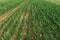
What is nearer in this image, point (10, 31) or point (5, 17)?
point (10, 31)

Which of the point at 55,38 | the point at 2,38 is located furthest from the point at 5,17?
the point at 55,38

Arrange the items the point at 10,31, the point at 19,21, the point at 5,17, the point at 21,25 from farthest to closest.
Result: the point at 5,17 < the point at 19,21 < the point at 21,25 < the point at 10,31

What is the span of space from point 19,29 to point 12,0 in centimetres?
1511

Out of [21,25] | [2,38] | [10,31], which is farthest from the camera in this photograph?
[21,25]

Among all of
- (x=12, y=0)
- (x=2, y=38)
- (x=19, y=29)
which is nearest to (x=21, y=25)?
(x=19, y=29)

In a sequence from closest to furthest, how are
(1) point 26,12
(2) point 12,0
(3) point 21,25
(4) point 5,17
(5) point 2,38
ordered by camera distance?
(5) point 2,38 < (3) point 21,25 < (4) point 5,17 < (1) point 26,12 < (2) point 12,0

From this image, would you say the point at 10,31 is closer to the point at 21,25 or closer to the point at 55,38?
the point at 21,25

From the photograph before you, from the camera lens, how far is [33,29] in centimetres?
1675

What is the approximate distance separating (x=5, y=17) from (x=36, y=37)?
22.0 ft

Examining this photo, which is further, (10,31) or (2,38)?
(10,31)

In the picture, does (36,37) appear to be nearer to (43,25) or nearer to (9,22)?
(43,25)

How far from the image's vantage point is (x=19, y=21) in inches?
744

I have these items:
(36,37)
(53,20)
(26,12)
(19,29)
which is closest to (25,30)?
(19,29)

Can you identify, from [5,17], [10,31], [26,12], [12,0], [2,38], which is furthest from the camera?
[12,0]
